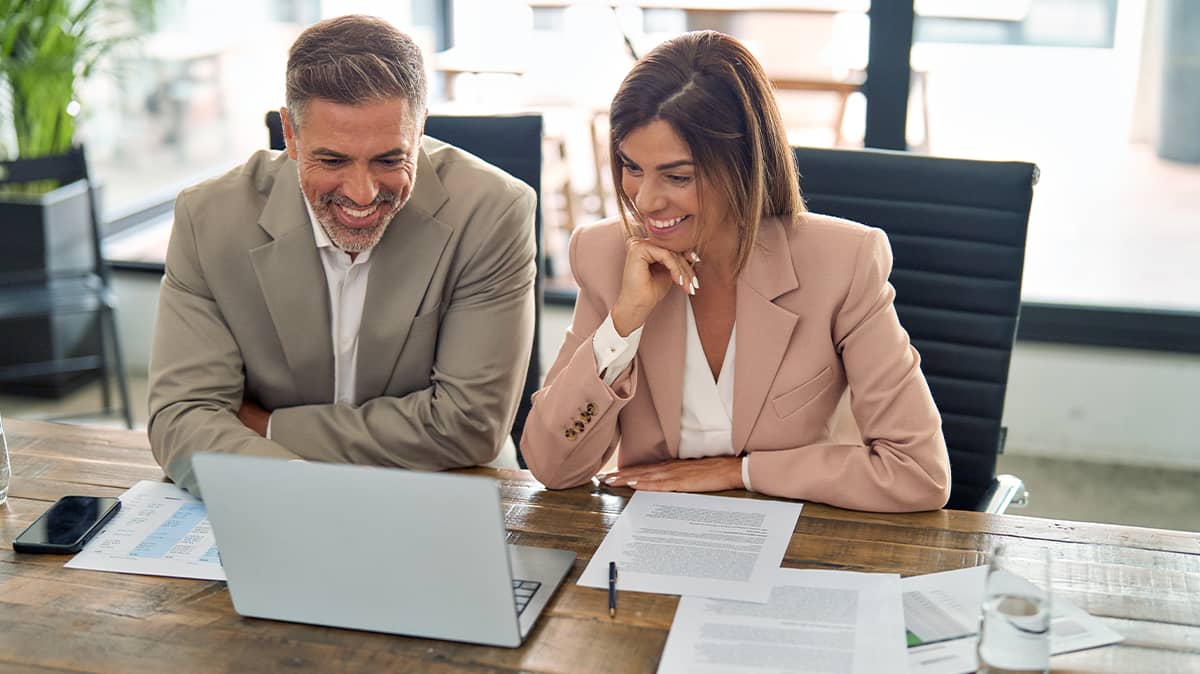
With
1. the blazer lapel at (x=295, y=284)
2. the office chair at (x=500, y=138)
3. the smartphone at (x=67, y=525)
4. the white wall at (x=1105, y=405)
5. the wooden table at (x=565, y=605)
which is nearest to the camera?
the wooden table at (x=565, y=605)

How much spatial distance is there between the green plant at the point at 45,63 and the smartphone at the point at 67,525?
7.62 feet

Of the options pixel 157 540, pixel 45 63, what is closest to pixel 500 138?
pixel 157 540

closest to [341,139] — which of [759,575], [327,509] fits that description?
[327,509]

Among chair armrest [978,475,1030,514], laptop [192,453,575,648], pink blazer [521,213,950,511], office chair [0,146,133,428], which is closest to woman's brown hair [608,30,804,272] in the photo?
pink blazer [521,213,950,511]

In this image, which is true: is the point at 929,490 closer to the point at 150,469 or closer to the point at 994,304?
the point at 994,304

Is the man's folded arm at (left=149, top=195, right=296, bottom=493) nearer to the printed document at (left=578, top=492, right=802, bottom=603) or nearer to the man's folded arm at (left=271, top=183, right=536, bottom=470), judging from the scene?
the man's folded arm at (left=271, top=183, right=536, bottom=470)

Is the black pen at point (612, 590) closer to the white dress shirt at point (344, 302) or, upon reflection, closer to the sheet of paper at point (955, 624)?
the sheet of paper at point (955, 624)

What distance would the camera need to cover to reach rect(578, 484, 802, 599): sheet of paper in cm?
151

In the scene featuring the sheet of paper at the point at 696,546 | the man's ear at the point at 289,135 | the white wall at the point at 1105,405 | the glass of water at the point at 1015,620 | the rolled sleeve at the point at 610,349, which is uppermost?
the man's ear at the point at 289,135

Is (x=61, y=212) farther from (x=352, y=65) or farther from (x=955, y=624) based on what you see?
(x=955, y=624)

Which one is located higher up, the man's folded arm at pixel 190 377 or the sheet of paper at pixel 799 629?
the man's folded arm at pixel 190 377

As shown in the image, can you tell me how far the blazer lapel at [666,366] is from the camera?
1.92m

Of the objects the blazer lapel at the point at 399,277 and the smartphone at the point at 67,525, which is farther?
the blazer lapel at the point at 399,277

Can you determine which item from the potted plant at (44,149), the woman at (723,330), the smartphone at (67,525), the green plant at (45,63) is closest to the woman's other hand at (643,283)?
the woman at (723,330)
